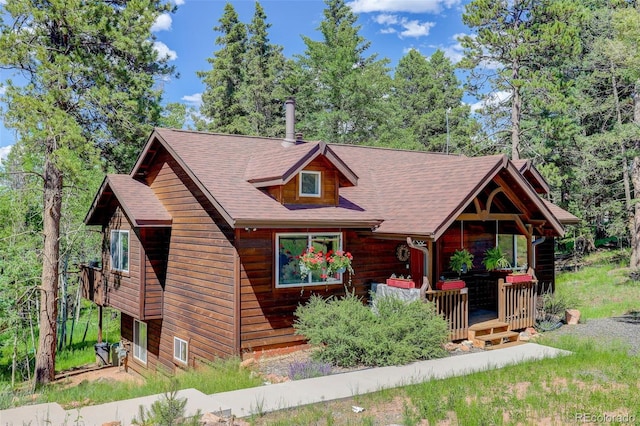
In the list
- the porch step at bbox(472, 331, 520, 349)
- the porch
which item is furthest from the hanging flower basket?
the porch step at bbox(472, 331, 520, 349)

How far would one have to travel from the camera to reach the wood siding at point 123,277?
13.5 meters

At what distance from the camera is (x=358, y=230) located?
1287 centimetres

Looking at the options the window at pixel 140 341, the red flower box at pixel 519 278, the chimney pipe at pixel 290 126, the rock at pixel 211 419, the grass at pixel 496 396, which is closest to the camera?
the rock at pixel 211 419

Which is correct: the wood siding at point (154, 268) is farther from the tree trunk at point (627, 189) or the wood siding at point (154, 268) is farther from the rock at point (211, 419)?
the tree trunk at point (627, 189)

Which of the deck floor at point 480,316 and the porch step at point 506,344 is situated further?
the deck floor at point 480,316

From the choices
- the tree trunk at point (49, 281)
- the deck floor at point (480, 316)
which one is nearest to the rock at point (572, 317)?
the deck floor at point (480, 316)

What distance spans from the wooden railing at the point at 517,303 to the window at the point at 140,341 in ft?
32.9

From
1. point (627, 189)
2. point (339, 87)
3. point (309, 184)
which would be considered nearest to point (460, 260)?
point (309, 184)

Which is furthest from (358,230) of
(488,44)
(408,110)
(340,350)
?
(408,110)

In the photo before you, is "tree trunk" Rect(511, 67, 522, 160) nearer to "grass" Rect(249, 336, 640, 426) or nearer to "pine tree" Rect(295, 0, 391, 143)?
"pine tree" Rect(295, 0, 391, 143)

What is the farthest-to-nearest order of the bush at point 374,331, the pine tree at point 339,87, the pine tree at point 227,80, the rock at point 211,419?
the pine tree at point 227,80 → the pine tree at point 339,87 → the bush at point 374,331 → the rock at point 211,419

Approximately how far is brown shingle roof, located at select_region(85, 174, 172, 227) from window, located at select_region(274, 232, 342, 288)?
143 inches

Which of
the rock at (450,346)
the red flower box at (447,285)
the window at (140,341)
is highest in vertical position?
the red flower box at (447,285)

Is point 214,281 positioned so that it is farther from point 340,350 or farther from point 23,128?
point 23,128
